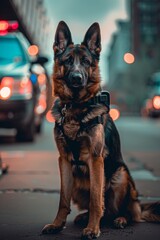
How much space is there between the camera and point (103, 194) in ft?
12.9

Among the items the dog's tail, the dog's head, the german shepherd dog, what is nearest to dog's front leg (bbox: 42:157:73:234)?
the german shepherd dog

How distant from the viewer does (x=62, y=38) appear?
4.25 metres

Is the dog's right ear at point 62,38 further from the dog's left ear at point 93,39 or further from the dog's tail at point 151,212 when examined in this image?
the dog's tail at point 151,212

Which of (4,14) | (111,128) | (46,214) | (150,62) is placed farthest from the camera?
(150,62)

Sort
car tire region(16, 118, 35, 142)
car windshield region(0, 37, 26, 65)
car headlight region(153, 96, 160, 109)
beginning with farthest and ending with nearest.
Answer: car headlight region(153, 96, 160, 109), car tire region(16, 118, 35, 142), car windshield region(0, 37, 26, 65)

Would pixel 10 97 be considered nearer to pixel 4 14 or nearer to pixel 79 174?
pixel 79 174

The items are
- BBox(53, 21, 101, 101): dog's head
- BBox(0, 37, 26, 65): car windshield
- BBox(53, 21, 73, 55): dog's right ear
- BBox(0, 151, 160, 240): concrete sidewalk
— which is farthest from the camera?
BBox(0, 37, 26, 65): car windshield

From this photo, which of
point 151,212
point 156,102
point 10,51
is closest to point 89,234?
point 151,212

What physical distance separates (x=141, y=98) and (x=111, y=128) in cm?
7826

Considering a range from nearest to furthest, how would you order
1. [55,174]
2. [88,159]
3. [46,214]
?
1. [88,159]
2. [46,214]
3. [55,174]

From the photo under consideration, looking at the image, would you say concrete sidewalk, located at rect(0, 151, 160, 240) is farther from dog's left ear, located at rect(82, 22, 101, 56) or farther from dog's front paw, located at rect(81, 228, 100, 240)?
dog's left ear, located at rect(82, 22, 101, 56)

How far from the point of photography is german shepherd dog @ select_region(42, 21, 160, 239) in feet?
12.7

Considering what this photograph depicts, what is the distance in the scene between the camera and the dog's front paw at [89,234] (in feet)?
12.0

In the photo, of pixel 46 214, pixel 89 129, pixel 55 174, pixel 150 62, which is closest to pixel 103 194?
pixel 89 129
